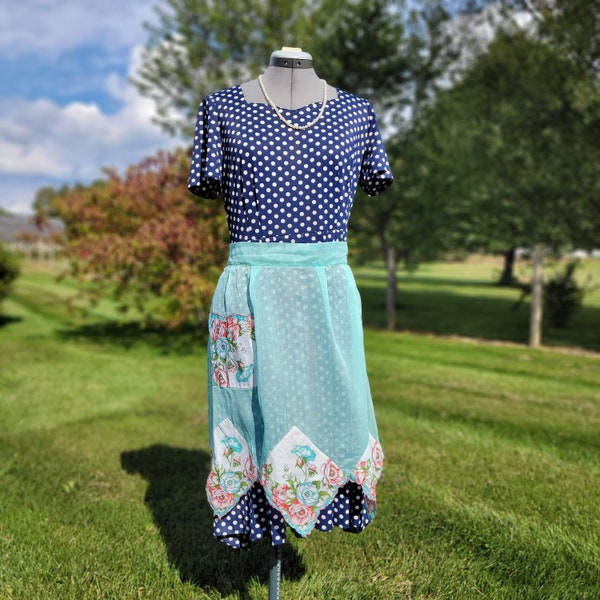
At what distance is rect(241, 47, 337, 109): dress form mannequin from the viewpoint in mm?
2328

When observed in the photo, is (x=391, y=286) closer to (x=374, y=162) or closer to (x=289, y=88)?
(x=374, y=162)

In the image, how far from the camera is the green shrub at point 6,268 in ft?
38.9

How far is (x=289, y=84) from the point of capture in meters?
2.35

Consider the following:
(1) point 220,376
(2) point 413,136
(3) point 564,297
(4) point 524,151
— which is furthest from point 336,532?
(3) point 564,297

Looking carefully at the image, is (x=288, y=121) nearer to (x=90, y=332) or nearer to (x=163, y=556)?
(x=163, y=556)

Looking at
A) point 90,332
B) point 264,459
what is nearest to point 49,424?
point 264,459

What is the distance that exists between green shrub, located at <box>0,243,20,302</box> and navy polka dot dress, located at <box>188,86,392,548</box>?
10971 mm

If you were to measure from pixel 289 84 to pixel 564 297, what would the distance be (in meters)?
12.5

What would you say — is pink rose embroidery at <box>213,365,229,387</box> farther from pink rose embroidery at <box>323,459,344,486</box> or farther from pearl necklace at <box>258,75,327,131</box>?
pearl necklace at <box>258,75,327,131</box>

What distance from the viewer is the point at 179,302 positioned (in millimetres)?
9555

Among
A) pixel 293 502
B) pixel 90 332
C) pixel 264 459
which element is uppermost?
pixel 264 459

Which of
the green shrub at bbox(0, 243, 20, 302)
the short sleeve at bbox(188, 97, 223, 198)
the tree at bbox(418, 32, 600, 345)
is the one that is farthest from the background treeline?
the short sleeve at bbox(188, 97, 223, 198)

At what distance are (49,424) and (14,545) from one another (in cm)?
238

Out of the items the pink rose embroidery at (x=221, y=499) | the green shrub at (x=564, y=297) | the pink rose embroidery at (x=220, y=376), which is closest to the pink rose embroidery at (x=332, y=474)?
the pink rose embroidery at (x=221, y=499)
